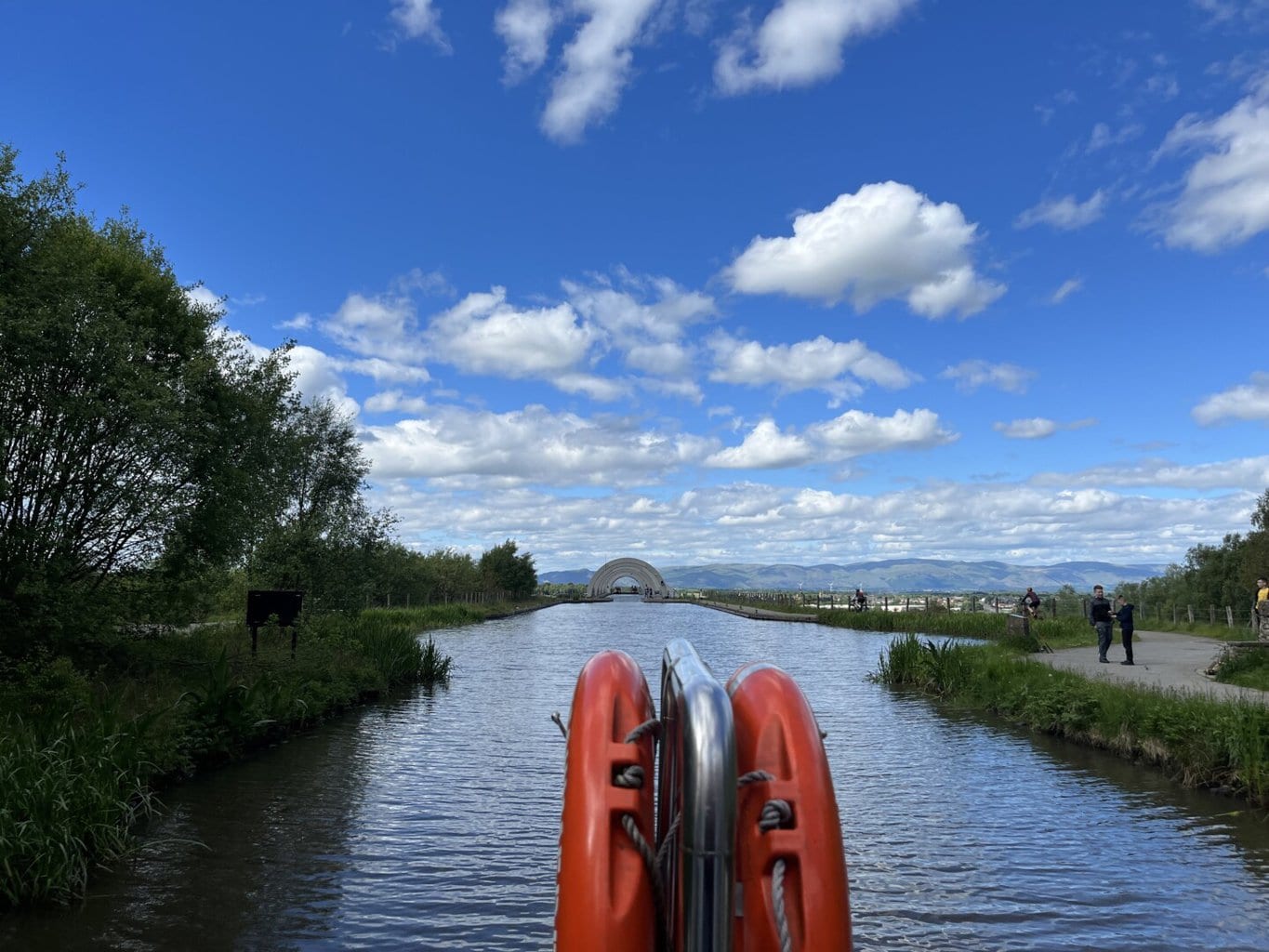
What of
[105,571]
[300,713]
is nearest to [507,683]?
[300,713]

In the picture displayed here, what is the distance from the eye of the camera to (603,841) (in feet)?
9.41

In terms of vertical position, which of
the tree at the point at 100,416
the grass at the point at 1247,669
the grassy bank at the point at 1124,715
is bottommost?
the grassy bank at the point at 1124,715

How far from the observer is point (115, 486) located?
12.7m

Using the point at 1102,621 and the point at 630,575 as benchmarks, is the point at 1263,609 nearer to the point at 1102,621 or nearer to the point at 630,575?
the point at 1102,621

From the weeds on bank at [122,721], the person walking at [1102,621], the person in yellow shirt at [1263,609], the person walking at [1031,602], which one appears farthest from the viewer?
the person walking at [1031,602]

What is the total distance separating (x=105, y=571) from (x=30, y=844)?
7.58 metres

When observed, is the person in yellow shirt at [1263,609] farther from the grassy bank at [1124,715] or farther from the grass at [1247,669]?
the grassy bank at [1124,715]

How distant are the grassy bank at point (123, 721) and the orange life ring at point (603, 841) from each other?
17.5 feet

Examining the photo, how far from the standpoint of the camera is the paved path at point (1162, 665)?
1389cm

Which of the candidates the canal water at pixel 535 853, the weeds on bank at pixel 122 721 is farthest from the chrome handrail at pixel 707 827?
the weeds on bank at pixel 122 721

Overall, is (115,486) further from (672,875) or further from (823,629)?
(823,629)

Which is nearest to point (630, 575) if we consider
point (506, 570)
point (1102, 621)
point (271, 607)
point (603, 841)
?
point (506, 570)

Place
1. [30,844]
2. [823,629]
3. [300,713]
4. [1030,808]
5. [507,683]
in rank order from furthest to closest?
[823,629], [507,683], [300,713], [1030,808], [30,844]

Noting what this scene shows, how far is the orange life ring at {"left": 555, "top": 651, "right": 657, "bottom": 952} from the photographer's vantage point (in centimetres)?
278
